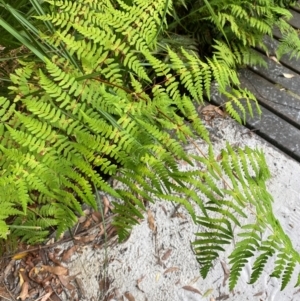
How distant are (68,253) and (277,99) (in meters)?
1.49

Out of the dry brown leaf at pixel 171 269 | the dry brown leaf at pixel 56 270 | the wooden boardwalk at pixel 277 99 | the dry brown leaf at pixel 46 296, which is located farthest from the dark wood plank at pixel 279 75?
the dry brown leaf at pixel 46 296

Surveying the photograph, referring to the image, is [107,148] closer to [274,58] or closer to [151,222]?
[151,222]

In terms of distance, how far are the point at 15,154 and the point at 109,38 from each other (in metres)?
0.56

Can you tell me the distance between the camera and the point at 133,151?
4.58ft

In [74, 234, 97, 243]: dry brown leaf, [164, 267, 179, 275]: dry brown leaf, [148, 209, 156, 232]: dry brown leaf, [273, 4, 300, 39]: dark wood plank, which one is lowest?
[74, 234, 97, 243]: dry brown leaf

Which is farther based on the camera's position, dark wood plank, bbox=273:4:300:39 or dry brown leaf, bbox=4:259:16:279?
dark wood plank, bbox=273:4:300:39

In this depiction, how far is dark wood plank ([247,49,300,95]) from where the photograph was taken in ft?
8.34

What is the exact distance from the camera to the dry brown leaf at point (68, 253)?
5.84ft

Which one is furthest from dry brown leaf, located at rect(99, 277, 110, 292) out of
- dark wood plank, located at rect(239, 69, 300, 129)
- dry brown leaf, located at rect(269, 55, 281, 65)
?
dry brown leaf, located at rect(269, 55, 281, 65)

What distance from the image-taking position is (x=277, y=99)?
2449 millimetres

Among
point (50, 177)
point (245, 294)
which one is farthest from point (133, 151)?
point (245, 294)

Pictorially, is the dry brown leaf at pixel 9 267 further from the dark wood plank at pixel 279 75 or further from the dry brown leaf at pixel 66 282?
the dark wood plank at pixel 279 75

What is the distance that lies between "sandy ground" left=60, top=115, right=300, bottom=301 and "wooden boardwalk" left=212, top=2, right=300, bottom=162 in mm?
537

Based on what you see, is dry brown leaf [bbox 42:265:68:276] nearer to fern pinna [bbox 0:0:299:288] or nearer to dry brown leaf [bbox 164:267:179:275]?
fern pinna [bbox 0:0:299:288]
